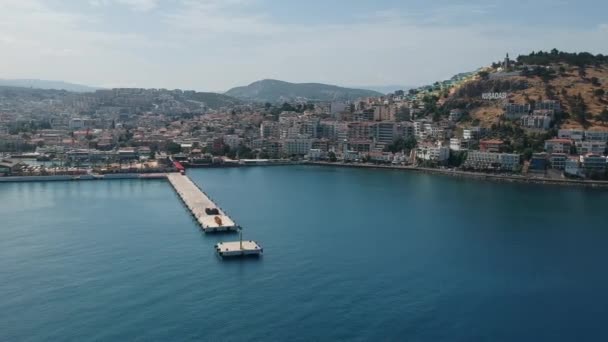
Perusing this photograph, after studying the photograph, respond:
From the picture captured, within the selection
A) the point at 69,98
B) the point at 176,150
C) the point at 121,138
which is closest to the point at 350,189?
the point at 176,150

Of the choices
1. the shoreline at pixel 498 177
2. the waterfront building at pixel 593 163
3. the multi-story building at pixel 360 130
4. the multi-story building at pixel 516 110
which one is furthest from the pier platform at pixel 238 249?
the multi-story building at pixel 360 130

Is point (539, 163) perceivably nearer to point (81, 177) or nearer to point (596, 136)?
point (596, 136)

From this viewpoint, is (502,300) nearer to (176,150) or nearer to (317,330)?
(317,330)

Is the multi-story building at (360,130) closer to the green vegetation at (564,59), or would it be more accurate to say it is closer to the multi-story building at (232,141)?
the multi-story building at (232,141)

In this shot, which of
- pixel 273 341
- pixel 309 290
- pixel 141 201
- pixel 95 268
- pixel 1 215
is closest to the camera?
pixel 273 341

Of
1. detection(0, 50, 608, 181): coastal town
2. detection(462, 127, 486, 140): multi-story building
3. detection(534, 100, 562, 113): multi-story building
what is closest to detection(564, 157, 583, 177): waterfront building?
detection(0, 50, 608, 181): coastal town

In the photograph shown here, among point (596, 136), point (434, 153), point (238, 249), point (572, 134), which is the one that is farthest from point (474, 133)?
point (238, 249)
